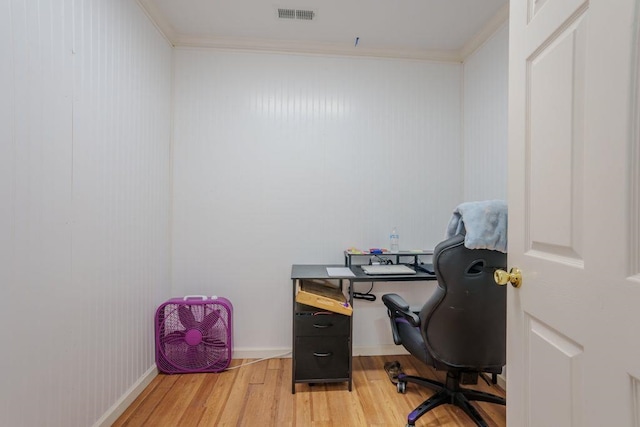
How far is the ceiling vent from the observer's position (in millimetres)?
1983

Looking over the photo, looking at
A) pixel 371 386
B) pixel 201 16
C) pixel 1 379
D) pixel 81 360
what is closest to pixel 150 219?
pixel 81 360

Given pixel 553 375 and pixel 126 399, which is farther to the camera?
pixel 126 399

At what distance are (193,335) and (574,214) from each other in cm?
232

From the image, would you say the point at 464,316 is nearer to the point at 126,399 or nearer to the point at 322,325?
the point at 322,325

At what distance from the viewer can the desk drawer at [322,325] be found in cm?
190

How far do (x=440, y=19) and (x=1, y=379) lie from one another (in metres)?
3.05

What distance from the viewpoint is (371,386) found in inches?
77.5

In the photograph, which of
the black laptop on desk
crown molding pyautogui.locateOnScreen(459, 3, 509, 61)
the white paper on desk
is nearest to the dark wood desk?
the white paper on desk

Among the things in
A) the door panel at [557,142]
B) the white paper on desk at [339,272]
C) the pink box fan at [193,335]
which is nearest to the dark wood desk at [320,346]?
the white paper on desk at [339,272]

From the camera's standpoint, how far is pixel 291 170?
7.85 ft

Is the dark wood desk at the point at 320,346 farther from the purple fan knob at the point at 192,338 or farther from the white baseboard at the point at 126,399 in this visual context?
the white baseboard at the point at 126,399

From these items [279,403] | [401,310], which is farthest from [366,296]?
[279,403]

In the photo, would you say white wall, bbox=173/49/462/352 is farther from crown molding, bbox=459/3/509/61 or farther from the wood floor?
the wood floor

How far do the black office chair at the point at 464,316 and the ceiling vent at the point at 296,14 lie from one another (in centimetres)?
182
